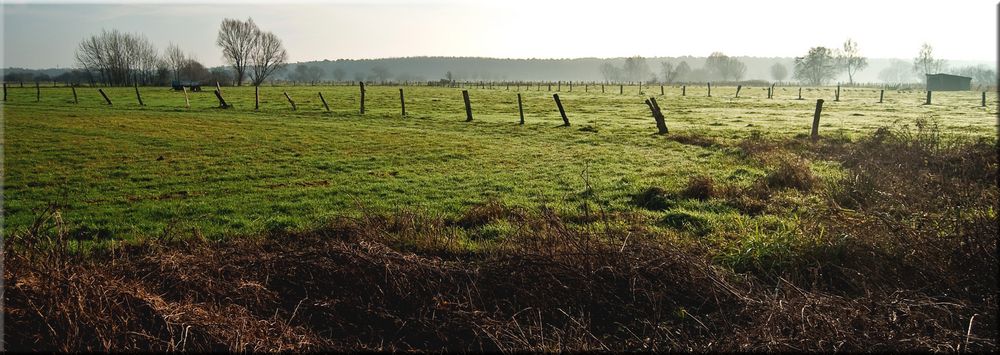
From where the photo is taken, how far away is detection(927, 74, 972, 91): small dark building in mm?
93625

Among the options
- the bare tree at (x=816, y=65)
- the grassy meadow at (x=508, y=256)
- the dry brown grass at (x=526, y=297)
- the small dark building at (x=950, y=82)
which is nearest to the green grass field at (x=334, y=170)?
the grassy meadow at (x=508, y=256)

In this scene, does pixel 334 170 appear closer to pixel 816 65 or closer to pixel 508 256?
pixel 508 256

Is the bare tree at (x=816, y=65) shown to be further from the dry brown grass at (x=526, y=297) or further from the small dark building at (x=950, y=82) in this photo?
the dry brown grass at (x=526, y=297)

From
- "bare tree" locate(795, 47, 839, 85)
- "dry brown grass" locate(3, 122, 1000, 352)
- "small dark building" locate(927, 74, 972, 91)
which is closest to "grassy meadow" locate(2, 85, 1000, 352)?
"dry brown grass" locate(3, 122, 1000, 352)

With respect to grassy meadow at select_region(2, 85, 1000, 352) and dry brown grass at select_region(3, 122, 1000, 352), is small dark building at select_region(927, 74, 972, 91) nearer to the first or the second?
grassy meadow at select_region(2, 85, 1000, 352)

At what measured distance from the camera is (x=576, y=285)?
18.5 ft

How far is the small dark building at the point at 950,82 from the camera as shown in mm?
93625

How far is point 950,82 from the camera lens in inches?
3708

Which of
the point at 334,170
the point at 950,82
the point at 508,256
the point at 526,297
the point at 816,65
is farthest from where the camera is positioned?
the point at 816,65

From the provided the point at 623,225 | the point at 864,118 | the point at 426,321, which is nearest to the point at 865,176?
the point at 623,225

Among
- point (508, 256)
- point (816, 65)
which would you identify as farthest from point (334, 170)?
point (816, 65)

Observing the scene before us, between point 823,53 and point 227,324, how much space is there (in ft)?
653

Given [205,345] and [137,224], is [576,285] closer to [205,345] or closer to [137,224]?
[205,345]

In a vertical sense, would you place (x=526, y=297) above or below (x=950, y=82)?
below
